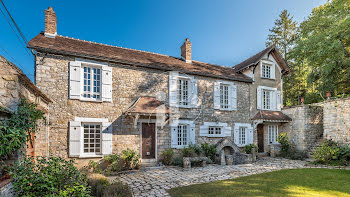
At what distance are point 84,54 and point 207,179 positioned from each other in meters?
7.65

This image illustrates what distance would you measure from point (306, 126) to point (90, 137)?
13566 mm

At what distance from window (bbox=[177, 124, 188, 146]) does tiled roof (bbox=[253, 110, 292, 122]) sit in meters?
5.23

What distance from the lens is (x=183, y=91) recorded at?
11164mm

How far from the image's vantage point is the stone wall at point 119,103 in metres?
7.91

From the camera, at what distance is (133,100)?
9.55 meters

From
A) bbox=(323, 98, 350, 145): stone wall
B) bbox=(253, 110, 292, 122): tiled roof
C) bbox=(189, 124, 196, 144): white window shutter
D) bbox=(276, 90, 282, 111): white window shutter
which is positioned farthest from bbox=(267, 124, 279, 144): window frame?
bbox=(189, 124, 196, 144): white window shutter

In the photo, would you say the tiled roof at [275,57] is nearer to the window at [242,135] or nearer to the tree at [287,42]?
the window at [242,135]

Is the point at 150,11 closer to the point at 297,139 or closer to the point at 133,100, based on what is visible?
the point at 133,100

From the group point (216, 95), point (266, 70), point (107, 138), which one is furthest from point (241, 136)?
point (107, 138)

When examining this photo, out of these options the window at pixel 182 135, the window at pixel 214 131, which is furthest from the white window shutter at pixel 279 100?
the window at pixel 182 135

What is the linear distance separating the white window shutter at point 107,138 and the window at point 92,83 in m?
1.50

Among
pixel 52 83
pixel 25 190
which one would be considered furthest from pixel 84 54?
pixel 25 190

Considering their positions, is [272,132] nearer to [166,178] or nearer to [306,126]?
[306,126]

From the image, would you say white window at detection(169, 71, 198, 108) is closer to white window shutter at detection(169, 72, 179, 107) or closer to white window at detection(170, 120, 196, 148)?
white window shutter at detection(169, 72, 179, 107)
